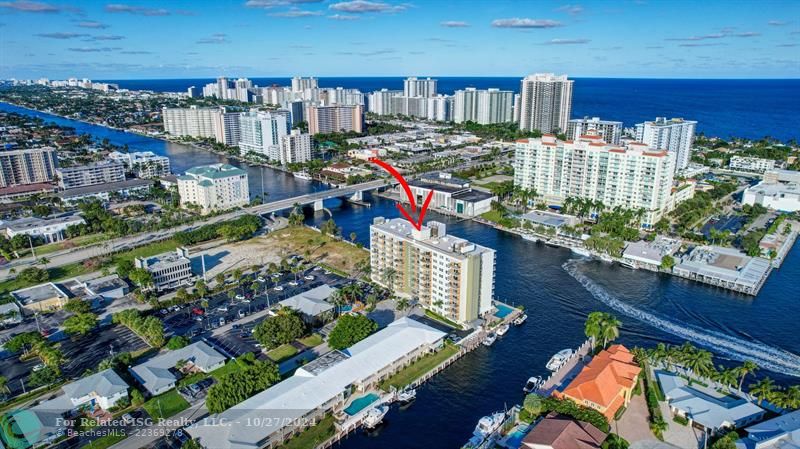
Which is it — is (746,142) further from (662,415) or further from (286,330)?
(286,330)

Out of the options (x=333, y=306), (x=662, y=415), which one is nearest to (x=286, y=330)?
(x=333, y=306)

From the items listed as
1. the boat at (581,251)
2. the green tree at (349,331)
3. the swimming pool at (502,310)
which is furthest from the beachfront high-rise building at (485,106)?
the green tree at (349,331)

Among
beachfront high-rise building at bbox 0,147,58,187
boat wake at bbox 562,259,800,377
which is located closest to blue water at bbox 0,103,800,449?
boat wake at bbox 562,259,800,377

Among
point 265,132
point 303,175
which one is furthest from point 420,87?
point 303,175

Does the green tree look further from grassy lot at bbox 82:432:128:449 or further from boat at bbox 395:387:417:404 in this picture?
grassy lot at bbox 82:432:128:449

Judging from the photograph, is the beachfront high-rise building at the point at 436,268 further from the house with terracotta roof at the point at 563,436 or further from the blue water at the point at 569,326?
the house with terracotta roof at the point at 563,436
